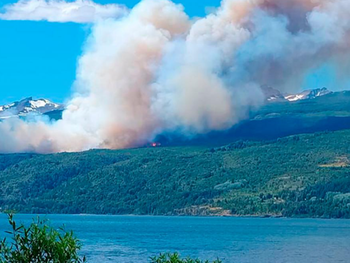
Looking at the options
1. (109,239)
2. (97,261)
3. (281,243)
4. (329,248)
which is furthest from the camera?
(109,239)

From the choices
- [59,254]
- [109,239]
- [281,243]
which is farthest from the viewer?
[109,239]

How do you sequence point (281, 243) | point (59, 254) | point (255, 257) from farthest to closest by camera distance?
1. point (281, 243)
2. point (255, 257)
3. point (59, 254)

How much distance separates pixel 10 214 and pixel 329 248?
137m

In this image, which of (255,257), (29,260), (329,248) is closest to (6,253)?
(29,260)

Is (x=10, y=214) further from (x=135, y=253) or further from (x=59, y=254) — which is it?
(x=135, y=253)

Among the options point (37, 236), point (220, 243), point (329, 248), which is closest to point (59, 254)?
point (37, 236)

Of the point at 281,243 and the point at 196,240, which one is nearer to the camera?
the point at 281,243

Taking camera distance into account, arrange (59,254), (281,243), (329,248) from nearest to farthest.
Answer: (59,254)
(329,248)
(281,243)

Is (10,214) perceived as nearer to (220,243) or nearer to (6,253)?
(6,253)

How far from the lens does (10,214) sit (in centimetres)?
3950

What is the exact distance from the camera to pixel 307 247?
171875 millimetres

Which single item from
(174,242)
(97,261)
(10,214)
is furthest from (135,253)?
(10,214)

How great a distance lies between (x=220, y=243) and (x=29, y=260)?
14827cm

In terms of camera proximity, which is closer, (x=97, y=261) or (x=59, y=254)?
(x=59, y=254)
